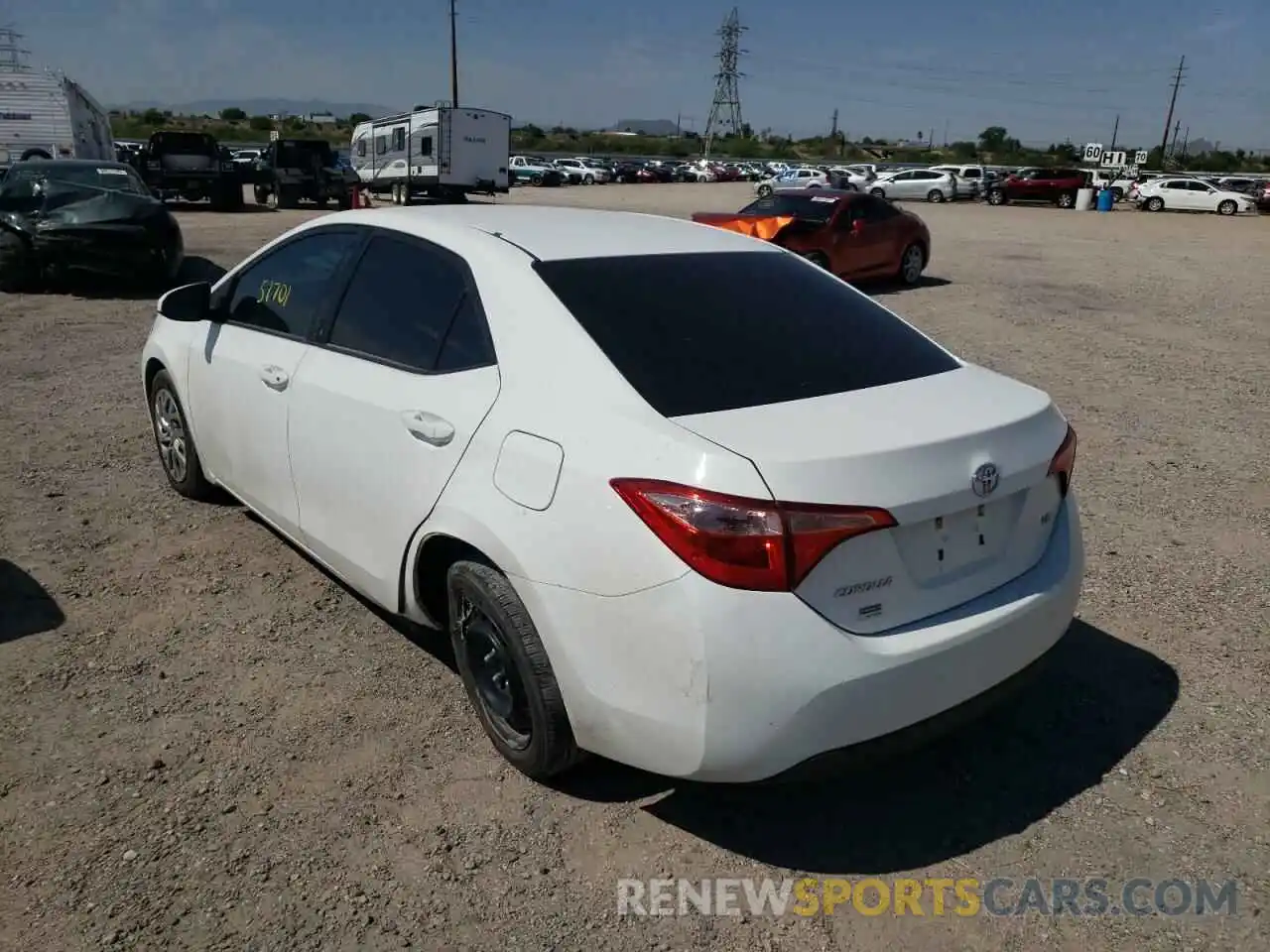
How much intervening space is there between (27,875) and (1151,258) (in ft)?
71.5

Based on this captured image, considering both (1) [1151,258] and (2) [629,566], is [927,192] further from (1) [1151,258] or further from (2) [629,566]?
(2) [629,566]

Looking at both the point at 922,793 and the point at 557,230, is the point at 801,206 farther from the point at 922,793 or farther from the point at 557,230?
the point at 922,793

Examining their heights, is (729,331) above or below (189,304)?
above

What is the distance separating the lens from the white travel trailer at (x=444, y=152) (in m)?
31.9

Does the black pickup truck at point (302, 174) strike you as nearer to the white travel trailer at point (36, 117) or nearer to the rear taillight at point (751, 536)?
the white travel trailer at point (36, 117)

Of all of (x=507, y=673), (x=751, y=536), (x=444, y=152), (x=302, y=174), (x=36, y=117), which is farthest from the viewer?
(x=444, y=152)

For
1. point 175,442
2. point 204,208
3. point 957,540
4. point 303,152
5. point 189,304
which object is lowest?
point 204,208

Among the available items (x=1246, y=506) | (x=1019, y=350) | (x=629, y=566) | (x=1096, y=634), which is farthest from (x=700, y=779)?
(x=1019, y=350)

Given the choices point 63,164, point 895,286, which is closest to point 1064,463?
point 895,286

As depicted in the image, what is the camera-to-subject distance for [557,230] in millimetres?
3395

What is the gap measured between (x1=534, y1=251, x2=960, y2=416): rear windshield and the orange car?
32.3ft

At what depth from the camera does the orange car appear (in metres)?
13.2

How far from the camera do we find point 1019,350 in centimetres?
973

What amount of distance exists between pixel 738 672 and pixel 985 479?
86 cm
